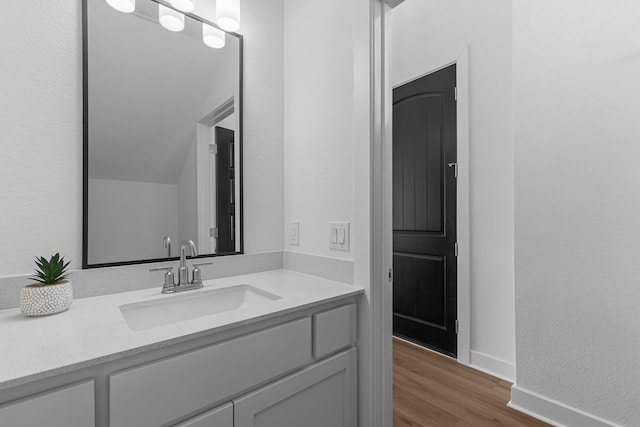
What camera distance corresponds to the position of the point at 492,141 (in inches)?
81.7

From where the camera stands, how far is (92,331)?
80 cm

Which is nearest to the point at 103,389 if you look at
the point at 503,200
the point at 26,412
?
the point at 26,412

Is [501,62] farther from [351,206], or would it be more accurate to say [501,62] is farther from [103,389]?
[103,389]

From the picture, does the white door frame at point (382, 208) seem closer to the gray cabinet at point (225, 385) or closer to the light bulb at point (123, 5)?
the gray cabinet at point (225, 385)

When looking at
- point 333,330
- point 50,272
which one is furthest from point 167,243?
point 333,330

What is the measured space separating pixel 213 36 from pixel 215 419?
1475 mm

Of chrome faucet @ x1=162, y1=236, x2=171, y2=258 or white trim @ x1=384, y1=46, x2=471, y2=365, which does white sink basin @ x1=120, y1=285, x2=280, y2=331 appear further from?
white trim @ x1=384, y1=46, x2=471, y2=365

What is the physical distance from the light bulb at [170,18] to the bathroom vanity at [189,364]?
108 cm

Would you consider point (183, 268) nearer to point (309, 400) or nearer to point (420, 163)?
point (309, 400)

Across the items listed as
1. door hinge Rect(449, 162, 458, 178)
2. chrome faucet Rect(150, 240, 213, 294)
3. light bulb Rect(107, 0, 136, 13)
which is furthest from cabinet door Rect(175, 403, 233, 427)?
door hinge Rect(449, 162, 458, 178)

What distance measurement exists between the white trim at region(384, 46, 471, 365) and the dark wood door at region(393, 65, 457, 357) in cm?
4

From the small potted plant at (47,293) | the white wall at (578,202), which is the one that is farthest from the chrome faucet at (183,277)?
the white wall at (578,202)

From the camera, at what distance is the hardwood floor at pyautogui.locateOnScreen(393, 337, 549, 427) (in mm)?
1624

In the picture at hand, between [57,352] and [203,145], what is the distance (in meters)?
0.95
